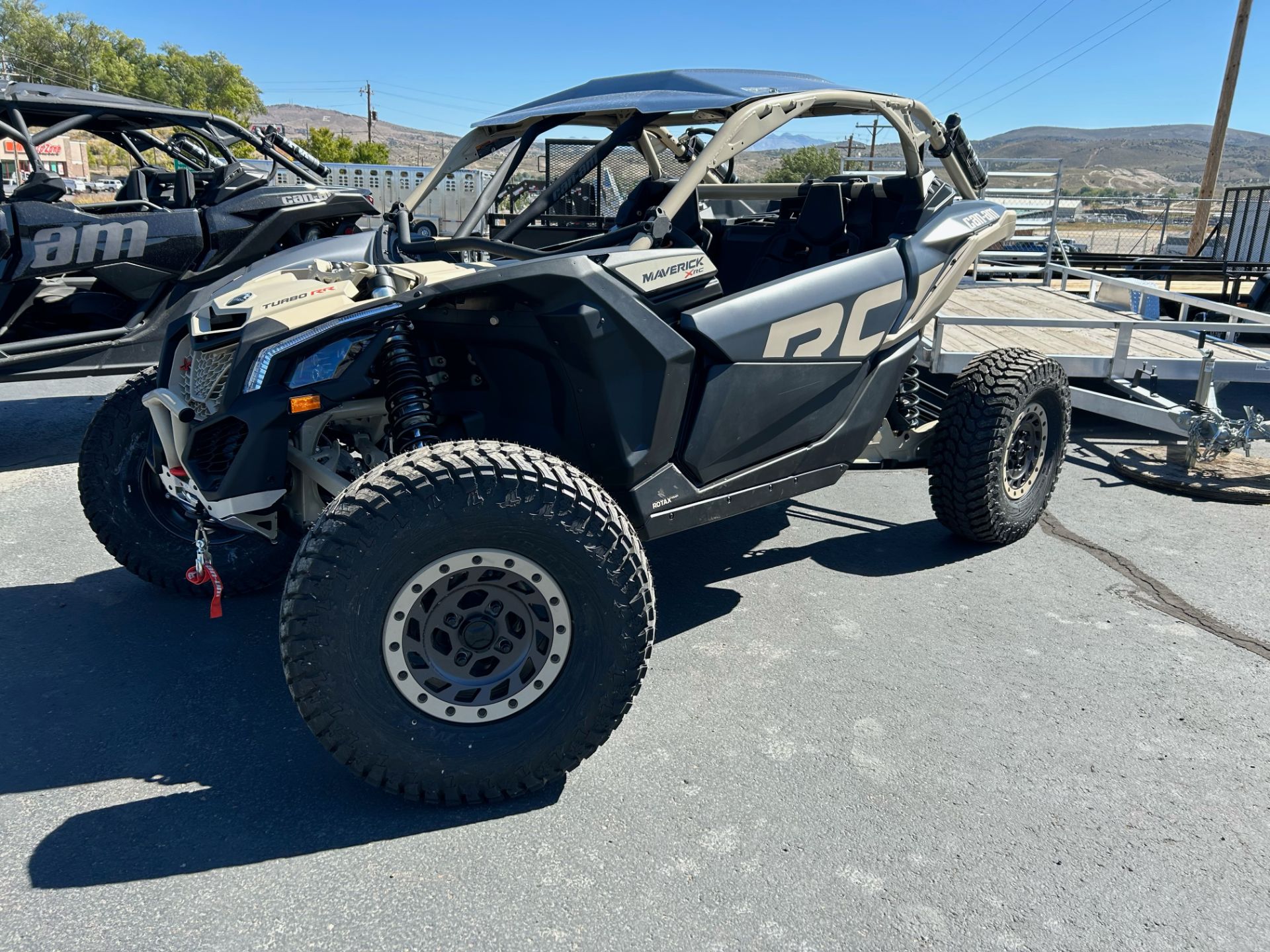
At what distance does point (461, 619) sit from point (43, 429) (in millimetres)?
5743

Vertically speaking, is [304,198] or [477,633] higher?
Result: [304,198]

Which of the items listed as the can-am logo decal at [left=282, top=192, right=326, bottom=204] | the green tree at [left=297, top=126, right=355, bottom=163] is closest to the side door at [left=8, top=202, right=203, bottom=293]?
the can-am logo decal at [left=282, top=192, right=326, bottom=204]

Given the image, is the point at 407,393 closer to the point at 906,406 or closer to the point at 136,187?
the point at 906,406

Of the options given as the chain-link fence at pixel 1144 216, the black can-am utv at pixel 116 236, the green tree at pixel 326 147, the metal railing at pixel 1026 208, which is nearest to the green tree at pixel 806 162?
the chain-link fence at pixel 1144 216

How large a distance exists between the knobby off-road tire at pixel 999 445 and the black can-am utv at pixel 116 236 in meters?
4.76

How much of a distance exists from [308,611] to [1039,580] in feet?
11.2

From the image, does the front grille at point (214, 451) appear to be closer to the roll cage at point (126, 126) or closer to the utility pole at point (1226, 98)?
the roll cage at point (126, 126)

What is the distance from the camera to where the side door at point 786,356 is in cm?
342

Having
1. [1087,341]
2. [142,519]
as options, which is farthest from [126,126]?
[1087,341]

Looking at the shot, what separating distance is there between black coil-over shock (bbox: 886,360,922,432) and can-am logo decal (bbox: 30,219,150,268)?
5.01 meters

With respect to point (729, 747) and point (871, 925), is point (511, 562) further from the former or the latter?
point (871, 925)

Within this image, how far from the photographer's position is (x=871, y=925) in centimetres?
235

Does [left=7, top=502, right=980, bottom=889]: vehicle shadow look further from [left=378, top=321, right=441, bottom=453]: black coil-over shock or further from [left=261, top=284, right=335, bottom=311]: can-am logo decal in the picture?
[left=261, top=284, right=335, bottom=311]: can-am logo decal

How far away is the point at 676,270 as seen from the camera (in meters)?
3.34
